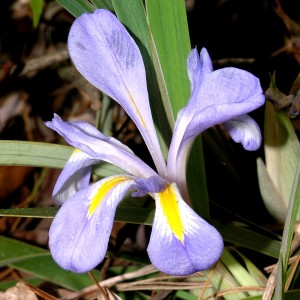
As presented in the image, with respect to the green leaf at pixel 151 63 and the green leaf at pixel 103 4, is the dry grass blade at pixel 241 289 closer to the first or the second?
the green leaf at pixel 151 63

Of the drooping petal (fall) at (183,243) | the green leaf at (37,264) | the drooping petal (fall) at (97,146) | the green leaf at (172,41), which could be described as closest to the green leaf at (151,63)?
the green leaf at (172,41)

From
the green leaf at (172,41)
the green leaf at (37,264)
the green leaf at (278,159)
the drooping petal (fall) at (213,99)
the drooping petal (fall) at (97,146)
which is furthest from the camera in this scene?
the green leaf at (37,264)

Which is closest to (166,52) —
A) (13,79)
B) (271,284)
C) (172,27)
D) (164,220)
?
(172,27)

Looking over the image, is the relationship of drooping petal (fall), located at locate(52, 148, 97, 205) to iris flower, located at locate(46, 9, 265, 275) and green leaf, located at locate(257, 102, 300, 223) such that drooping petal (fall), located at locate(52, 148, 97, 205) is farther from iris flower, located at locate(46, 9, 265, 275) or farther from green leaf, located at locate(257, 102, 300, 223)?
green leaf, located at locate(257, 102, 300, 223)

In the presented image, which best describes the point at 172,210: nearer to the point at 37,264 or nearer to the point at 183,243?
the point at 183,243

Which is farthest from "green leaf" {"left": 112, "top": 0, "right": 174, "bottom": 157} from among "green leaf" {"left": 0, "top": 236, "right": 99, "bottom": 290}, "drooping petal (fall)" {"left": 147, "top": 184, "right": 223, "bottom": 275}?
"green leaf" {"left": 0, "top": 236, "right": 99, "bottom": 290}

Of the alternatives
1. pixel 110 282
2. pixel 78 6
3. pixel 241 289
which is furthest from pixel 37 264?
pixel 78 6
